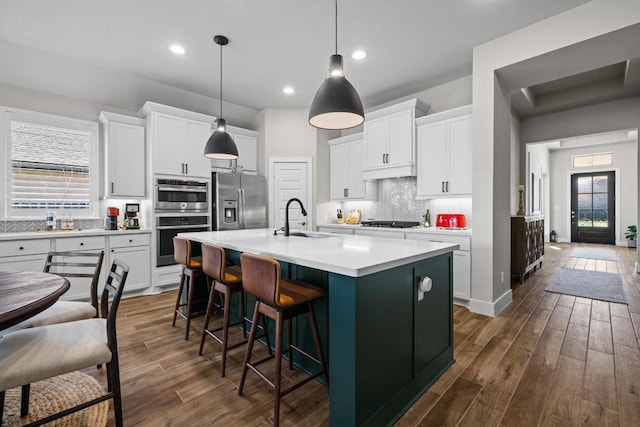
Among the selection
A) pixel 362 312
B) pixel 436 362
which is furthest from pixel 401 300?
pixel 436 362

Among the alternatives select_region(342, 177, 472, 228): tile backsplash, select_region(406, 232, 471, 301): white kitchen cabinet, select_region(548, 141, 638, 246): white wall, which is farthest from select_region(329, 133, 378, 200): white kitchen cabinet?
select_region(548, 141, 638, 246): white wall

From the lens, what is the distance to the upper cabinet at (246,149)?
17.3ft

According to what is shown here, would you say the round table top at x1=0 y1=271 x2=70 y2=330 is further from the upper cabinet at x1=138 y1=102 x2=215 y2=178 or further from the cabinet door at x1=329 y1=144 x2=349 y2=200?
the cabinet door at x1=329 y1=144 x2=349 y2=200

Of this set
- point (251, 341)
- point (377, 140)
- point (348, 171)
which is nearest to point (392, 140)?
point (377, 140)

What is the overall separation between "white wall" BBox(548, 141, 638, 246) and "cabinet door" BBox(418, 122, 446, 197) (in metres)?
8.00

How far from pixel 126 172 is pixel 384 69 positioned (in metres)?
3.83

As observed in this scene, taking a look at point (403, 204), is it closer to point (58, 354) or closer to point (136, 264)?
point (136, 264)

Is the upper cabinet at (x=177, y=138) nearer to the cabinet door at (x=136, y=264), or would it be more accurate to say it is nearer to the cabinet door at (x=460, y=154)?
the cabinet door at (x=136, y=264)

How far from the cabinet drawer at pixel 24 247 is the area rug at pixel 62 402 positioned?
202cm

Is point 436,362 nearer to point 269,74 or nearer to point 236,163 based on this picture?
point 269,74

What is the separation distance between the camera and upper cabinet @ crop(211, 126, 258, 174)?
5.26 meters

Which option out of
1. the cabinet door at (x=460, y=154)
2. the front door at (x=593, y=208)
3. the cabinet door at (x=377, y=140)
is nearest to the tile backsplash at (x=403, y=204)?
the cabinet door at (x=460, y=154)

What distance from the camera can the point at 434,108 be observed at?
14.8ft

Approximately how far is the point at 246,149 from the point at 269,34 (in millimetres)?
2499
